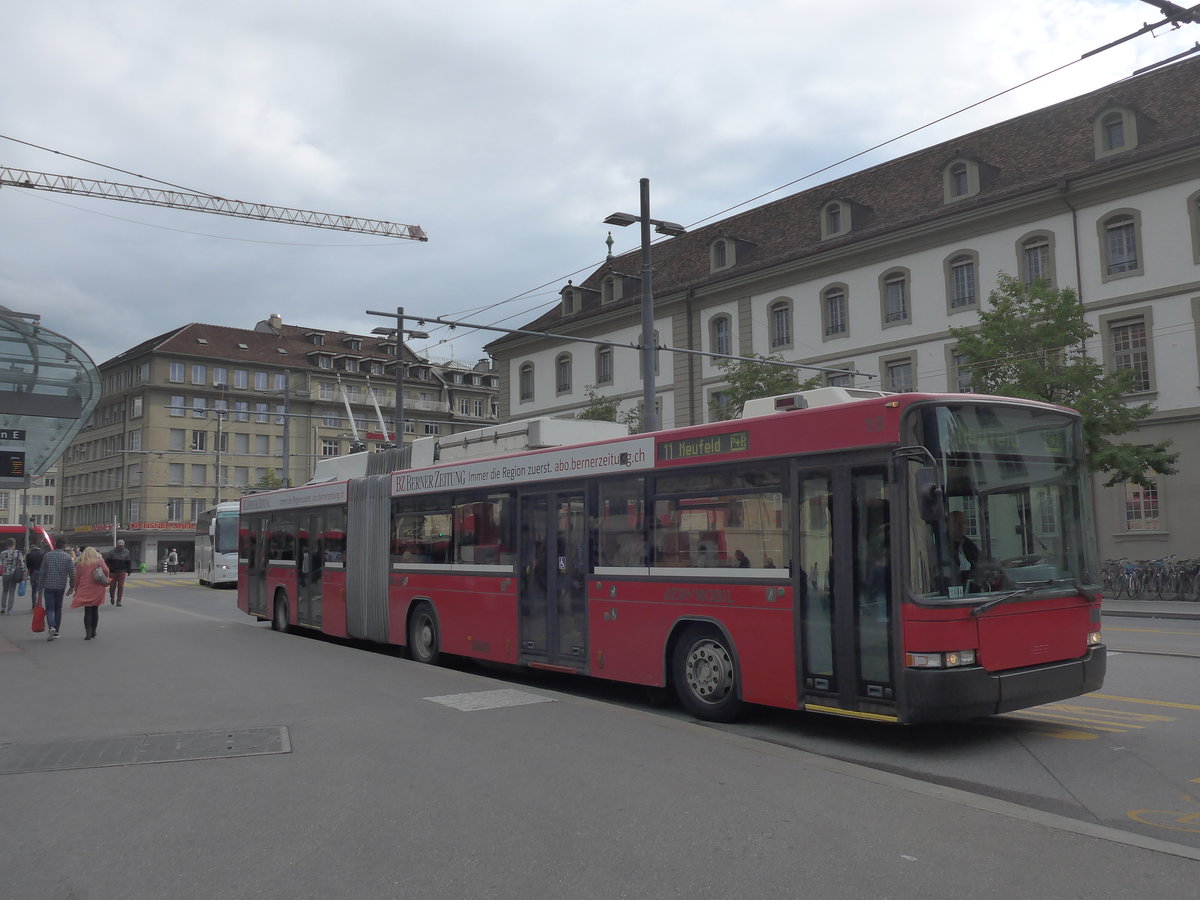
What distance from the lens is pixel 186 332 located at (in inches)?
3366

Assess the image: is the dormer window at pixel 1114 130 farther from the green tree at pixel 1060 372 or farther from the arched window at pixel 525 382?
the arched window at pixel 525 382

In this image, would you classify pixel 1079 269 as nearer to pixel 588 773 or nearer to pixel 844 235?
pixel 844 235

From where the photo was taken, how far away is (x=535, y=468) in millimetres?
11547

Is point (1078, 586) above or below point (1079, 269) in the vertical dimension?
below

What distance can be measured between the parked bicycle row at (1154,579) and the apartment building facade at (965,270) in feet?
9.75

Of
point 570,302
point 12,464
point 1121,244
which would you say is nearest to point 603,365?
point 570,302

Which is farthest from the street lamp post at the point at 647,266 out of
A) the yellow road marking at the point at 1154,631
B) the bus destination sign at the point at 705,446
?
the bus destination sign at the point at 705,446

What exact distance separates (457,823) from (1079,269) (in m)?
30.0

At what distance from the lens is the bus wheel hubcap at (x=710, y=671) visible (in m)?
8.93

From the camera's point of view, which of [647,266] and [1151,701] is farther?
[647,266]

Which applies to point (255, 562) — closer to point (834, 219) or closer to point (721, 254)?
point (834, 219)

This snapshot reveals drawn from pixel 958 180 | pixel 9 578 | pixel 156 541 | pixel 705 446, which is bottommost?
pixel 9 578

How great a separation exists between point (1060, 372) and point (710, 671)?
66.8ft

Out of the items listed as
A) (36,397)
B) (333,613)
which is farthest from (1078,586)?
(36,397)
